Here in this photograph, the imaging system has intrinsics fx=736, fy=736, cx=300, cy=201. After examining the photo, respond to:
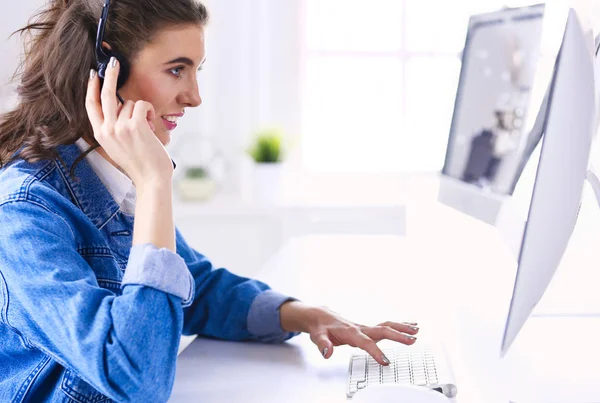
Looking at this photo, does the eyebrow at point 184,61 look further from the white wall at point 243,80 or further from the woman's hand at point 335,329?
the white wall at point 243,80

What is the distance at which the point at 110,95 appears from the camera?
3.18 feet

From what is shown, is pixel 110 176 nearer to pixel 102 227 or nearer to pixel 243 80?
pixel 102 227

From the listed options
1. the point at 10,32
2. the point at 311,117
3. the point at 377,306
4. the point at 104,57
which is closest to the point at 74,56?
the point at 104,57

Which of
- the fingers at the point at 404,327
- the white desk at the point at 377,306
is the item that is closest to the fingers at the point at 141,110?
the white desk at the point at 377,306

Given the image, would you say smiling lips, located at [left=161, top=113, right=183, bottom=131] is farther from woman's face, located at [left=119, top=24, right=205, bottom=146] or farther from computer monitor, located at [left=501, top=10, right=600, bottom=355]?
computer monitor, located at [left=501, top=10, right=600, bottom=355]

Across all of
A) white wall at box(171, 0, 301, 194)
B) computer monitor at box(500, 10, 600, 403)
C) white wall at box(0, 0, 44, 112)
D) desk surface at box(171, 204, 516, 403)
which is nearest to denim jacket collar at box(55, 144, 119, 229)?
desk surface at box(171, 204, 516, 403)

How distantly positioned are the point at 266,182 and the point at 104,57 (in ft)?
5.84

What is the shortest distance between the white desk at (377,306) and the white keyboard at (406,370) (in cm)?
2

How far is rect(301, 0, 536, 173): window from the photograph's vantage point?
2.97 m

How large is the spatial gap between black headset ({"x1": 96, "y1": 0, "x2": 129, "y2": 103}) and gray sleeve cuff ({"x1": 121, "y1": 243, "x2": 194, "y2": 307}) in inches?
10.0

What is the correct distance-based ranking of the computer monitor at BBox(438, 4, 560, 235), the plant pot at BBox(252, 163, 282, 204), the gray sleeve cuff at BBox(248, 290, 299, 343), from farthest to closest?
the plant pot at BBox(252, 163, 282, 204)
the computer monitor at BBox(438, 4, 560, 235)
the gray sleeve cuff at BBox(248, 290, 299, 343)

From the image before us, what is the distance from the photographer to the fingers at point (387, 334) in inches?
42.1

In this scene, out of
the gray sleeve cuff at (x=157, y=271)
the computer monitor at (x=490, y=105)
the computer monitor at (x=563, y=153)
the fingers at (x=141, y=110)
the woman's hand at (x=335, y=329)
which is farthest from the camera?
the computer monitor at (x=490, y=105)

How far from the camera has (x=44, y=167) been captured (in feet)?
3.12
